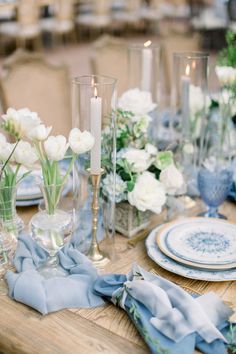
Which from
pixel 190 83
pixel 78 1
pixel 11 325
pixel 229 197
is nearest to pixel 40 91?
pixel 190 83

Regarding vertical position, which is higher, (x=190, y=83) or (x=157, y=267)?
(x=190, y=83)

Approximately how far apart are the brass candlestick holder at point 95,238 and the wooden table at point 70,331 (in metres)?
0.17

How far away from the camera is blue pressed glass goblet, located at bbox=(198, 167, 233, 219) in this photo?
1.32 metres

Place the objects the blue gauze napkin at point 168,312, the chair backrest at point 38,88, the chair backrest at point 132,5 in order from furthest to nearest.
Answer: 1. the chair backrest at point 132,5
2. the chair backrest at point 38,88
3. the blue gauze napkin at point 168,312

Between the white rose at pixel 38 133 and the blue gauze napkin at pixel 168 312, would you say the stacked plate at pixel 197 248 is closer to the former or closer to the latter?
the blue gauze napkin at pixel 168 312

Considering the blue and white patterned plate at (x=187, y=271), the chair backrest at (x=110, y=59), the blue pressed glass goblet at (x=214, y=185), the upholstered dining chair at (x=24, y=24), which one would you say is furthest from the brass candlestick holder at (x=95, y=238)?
the upholstered dining chair at (x=24, y=24)

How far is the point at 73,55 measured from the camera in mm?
7719

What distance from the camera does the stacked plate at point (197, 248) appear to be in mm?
1076

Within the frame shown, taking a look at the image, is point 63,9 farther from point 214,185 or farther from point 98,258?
point 98,258

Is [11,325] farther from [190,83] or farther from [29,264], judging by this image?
[190,83]

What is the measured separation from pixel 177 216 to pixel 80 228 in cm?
30

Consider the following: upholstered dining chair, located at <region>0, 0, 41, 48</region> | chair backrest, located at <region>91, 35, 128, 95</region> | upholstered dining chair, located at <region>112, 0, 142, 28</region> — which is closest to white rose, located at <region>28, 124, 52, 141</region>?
chair backrest, located at <region>91, 35, 128, 95</region>

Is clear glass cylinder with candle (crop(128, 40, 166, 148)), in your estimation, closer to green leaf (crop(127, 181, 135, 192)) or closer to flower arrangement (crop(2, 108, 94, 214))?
green leaf (crop(127, 181, 135, 192))

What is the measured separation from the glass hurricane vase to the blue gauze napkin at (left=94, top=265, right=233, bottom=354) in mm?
112
